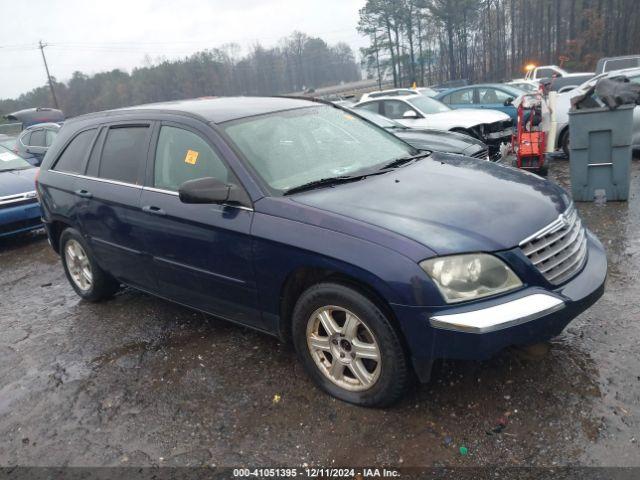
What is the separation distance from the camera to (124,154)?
413 cm

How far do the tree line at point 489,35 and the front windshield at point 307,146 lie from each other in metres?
42.8

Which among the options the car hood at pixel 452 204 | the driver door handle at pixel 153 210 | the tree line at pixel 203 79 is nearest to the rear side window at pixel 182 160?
the driver door handle at pixel 153 210

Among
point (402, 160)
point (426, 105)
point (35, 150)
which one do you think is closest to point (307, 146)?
point (402, 160)

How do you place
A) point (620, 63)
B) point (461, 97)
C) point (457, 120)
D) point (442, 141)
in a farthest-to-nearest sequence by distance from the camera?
point (620, 63), point (461, 97), point (457, 120), point (442, 141)

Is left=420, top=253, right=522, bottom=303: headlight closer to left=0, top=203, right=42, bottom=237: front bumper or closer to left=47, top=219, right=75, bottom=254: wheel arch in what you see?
left=47, top=219, right=75, bottom=254: wheel arch

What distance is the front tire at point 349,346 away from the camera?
271cm

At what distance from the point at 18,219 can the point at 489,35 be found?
181 ft

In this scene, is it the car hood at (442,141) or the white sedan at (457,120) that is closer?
the car hood at (442,141)

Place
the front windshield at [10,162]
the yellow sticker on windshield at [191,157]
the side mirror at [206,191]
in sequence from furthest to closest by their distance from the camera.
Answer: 1. the front windshield at [10,162]
2. the yellow sticker on windshield at [191,157]
3. the side mirror at [206,191]

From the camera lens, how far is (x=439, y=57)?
189 ft

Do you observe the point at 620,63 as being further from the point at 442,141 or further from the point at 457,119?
the point at 442,141

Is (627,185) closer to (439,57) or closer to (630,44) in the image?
(630,44)

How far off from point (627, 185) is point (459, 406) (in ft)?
16.0

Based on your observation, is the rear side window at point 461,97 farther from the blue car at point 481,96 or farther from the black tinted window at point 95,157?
the black tinted window at point 95,157
